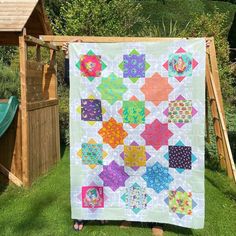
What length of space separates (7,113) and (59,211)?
68.3 inches

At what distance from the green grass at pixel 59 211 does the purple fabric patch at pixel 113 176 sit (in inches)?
23.7

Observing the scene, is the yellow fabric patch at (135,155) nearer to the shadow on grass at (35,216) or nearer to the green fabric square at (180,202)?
the green fabric square at (180,202)

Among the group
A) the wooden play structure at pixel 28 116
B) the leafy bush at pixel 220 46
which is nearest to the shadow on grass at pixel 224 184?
the wooden play structure at pixel 28 116

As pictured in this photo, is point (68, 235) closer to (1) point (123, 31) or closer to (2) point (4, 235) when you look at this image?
(2) point (4, 235)

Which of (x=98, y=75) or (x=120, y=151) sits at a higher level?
(x=98, y=75)

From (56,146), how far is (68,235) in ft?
11.3

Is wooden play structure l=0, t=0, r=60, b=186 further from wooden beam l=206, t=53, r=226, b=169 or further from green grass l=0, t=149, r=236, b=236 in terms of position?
wooden beam l=206, t=53, r=226, b=169

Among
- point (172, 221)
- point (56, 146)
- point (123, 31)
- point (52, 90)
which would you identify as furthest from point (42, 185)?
point (123, 31)

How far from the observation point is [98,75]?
4.04 m

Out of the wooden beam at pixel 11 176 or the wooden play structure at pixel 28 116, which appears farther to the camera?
the wooden beam at pixel 11 176

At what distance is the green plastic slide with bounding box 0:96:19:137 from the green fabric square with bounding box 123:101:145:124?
2.37 meters

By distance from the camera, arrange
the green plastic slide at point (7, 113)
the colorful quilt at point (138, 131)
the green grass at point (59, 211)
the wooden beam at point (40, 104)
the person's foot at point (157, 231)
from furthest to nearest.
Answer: the wooden beam at point (40, 104), the green plastic slide at point (7, 113), the green grass at point (59, 211), the person's foot at point (157, 231), the colorful quilt at point (138, 131)

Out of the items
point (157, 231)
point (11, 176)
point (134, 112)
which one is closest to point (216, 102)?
point (134, 112)

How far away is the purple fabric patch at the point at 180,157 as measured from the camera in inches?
153
